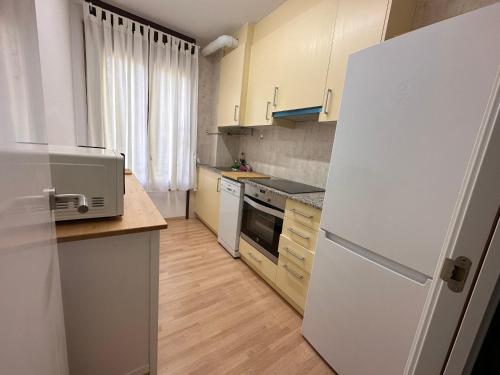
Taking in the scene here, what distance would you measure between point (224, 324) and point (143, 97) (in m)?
2.58

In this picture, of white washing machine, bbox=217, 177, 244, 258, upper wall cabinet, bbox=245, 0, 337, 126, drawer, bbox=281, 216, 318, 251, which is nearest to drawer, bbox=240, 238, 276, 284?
white washing machine, bbox=217, 177, 244, 258

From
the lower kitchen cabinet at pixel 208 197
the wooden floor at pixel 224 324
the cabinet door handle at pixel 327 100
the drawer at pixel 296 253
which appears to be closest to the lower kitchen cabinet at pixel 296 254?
the drawer at pixel 296 253

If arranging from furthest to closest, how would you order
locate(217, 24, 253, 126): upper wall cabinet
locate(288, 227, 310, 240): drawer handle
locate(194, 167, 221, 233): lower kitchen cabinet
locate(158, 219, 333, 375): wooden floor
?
locate(194, 167, 221, 233): lower kitchen cabinet
locate(217, 24, 253, 126): upper wall cabinet
locate(288, 227, 310, 240): drawer handle
locate(158, 219, 333, 375): wooden floor

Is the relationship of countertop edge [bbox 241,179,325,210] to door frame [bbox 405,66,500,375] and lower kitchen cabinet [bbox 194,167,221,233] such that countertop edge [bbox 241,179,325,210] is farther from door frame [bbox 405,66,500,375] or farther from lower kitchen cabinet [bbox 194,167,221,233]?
lower kitchen cabinet [bbox 194,167,221,233]

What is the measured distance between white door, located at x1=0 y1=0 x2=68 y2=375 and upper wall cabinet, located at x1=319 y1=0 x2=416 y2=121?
1.56 metres

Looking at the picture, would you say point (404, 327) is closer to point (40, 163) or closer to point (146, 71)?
point (40, 163)

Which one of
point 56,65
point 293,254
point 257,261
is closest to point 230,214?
point 257,261

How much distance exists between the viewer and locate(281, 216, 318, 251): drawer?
1.47 m

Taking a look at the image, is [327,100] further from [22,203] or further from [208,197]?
[208,197]

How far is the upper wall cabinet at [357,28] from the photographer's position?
49.1 inches

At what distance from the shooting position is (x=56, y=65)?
5.11 ft

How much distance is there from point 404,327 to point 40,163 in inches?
54.3

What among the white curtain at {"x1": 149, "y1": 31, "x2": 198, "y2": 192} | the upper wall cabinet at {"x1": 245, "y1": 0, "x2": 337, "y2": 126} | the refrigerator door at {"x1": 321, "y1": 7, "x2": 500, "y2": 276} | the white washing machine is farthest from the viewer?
the white curtain at {"x1": 149, "y1": 31, "x2": 198, "y2": 192}

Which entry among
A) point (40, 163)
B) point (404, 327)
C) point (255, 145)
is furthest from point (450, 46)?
point (255, 145)
